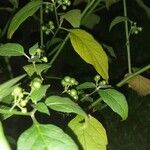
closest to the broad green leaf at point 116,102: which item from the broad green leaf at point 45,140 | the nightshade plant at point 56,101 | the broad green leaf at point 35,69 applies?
Answer: the nightshade plant at point 56,101

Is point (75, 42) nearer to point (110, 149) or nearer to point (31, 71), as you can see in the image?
point (31, 71)

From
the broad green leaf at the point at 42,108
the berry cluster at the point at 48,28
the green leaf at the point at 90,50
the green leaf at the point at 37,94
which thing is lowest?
the berry cluster at the point at 48,28

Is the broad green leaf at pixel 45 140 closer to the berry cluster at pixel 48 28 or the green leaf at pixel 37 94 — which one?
the green leaf at pixel 37 94

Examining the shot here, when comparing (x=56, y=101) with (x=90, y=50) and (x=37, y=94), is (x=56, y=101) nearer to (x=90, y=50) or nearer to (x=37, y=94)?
(x=37, y=94)

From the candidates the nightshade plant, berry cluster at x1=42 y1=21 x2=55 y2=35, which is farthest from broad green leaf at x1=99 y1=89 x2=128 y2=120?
berry cluster at x1=42 y1=21 x2=55 y2=35

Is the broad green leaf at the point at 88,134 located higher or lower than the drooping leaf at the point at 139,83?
higher

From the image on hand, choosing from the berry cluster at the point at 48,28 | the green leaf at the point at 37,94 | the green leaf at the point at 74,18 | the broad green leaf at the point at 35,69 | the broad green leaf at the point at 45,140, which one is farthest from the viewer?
the berry cluster at the point at 48,28

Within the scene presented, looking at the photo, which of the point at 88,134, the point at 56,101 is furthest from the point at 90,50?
the point at 56,101
